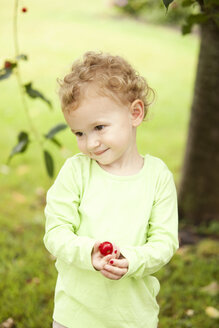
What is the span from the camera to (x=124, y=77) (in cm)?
156

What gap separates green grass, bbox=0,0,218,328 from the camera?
268cm

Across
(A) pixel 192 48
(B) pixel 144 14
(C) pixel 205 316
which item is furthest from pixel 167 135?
(B) pixel 144 14

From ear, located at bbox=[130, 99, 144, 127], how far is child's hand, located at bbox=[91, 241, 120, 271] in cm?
48

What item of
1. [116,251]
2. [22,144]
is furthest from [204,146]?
[116,251]

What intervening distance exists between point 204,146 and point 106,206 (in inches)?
77.4

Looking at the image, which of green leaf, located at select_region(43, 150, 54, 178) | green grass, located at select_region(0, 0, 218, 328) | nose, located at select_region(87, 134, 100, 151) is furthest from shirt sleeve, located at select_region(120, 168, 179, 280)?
green leaf, located at select_region(43, 150, 54, 178)

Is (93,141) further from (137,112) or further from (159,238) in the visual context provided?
(159,238)

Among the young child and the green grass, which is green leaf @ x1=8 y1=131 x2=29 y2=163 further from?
the young child

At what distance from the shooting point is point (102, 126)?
153cm

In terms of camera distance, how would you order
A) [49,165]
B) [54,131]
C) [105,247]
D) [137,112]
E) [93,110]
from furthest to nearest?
[49,165]
[54,131]
[137,112]
[93,110]
[105,247]

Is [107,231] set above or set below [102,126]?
below

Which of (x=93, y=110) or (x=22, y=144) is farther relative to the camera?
(x=22, y=144)

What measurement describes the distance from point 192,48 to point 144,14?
124 inches

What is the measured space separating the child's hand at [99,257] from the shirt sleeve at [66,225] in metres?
0.02
